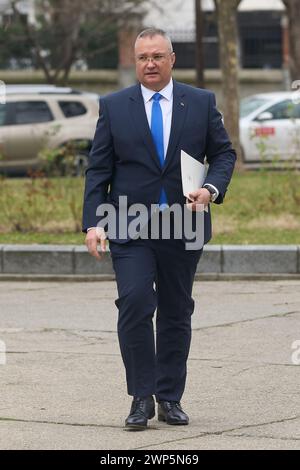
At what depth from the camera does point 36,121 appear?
2547cm

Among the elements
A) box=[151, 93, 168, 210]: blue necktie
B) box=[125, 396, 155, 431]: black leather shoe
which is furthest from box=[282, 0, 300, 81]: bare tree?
box=[125, 396, 155, 431]: black leather shoe

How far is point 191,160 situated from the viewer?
6.79 m

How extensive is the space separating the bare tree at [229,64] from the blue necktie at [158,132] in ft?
52.5

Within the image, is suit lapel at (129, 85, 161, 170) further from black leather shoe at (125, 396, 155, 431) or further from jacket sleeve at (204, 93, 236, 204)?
black leather shoe at (125, 396, 155, 431)

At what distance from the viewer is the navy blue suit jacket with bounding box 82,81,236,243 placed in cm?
681

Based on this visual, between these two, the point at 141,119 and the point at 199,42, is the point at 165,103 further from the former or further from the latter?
the point at 199,42

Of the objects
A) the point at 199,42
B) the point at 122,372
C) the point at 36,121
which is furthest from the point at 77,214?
the point at 199,42

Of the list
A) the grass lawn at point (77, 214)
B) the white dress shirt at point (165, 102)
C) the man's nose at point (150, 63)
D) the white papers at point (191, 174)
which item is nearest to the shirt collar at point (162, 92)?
the white dress shirt at point (165, 102)

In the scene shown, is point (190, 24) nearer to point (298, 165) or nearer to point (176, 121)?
point (298, 165)

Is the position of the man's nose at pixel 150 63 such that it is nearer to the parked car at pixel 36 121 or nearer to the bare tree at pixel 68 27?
the parked car at pixel 36 121

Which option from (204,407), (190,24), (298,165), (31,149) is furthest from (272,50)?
(204,407)

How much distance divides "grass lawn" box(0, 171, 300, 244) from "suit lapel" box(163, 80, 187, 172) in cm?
665

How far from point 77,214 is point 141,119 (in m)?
→ 7.91

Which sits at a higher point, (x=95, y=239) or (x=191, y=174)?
(x=191, y=174)
